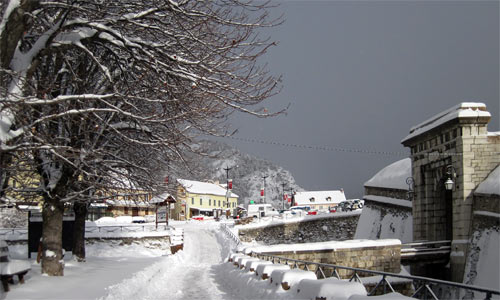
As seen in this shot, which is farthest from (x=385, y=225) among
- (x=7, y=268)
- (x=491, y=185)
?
(x=7, y=268)

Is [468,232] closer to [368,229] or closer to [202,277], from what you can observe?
[202,277]

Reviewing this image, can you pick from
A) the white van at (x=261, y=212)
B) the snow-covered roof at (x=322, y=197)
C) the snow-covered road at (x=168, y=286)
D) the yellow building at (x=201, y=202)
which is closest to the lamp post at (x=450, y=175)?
the snow-covered road at (x=168, y=286)

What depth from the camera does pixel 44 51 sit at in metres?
9.77

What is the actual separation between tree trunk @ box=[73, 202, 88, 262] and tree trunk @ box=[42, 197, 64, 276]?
4800mm

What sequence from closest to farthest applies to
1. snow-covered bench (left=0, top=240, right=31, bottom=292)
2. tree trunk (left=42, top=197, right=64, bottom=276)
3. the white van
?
snow-covered bench (left=0, top=240, right=31, bottom=292) < tree trunk (left=42, top=197, right=64, bottom=276) < the white van

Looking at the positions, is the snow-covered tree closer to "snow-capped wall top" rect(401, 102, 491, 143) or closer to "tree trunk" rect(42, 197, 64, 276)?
"tree trunk" rect(42, 197, 64, 276)

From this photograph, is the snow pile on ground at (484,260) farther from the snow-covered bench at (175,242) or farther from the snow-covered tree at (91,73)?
the snow-covered bench at (175,242)


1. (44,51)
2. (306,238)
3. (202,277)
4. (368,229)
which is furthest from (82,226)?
(306,238)

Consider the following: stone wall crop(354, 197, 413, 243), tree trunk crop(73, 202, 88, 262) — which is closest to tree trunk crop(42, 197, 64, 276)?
tree trunk crop(73, 202, 88, 262)

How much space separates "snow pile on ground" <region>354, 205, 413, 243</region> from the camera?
27.9 m

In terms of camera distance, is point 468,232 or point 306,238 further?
point 306,238

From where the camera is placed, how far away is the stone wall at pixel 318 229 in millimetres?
46219

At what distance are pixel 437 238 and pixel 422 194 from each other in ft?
7.77

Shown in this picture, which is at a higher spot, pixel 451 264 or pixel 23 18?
pixel 23 18
